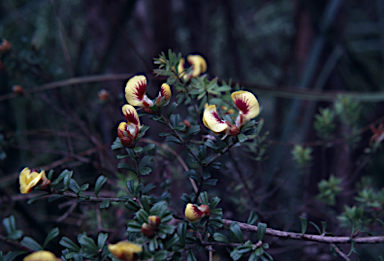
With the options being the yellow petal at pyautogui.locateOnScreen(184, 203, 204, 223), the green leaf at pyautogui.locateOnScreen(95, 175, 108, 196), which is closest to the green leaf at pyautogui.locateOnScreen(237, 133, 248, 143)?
the yellow petal at pyautogui.locateOnScreen(184, 203, 204, 223)

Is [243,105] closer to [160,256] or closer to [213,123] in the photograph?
[213,123]

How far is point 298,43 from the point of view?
141cm

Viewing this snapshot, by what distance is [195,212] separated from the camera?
0.33m

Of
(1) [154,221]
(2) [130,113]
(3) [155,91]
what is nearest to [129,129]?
(2) [130,113]

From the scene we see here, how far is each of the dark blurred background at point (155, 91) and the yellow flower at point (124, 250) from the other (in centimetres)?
30

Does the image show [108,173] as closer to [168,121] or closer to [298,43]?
[168,121]

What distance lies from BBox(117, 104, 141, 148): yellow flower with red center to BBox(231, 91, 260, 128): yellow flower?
14 cm

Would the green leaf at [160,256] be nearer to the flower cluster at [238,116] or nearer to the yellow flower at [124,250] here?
the yellow flower at [124,250]

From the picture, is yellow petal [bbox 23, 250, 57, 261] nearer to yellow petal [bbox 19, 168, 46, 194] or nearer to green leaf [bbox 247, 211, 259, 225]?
yellow petal [bbox 19, 168, 46, 194]

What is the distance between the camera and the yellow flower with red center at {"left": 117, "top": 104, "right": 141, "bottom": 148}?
35cm

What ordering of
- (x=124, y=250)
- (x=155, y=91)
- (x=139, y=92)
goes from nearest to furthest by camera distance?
1. (x=124, y=250)
2. (x=139, y=92)
3. (x=155, y=91)

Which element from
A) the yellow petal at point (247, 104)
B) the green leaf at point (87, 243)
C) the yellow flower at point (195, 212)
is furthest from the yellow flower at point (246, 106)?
the green leaf at point (87, 243)

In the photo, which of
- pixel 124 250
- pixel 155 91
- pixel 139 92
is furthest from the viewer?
pixel 155 91

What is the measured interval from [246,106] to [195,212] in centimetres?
17
